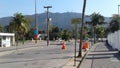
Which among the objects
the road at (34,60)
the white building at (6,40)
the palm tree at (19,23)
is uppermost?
the palm tree at (19,23)

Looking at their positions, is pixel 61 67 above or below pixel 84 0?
below

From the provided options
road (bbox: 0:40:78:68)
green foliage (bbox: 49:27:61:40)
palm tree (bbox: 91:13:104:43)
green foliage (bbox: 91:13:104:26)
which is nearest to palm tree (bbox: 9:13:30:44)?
palm tree (bbox: 91:13:104:43)

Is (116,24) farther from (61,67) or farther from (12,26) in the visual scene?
(61,67)

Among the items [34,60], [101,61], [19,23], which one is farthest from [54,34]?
[101,61]

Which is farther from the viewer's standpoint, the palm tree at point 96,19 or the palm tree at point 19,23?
the palm tree at point 96,19

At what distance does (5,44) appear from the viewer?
79.9 m

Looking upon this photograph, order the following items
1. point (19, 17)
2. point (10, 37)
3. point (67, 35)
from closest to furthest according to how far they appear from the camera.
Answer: point (10, 37), point (19, 17), point (67, 35)

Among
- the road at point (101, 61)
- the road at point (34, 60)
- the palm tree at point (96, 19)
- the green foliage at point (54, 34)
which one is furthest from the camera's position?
the green foliage at point (54, 34)

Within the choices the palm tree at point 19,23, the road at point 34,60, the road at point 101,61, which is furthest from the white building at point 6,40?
the road at point 101,61

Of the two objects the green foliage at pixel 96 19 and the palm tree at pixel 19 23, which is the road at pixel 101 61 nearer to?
the palm tree at pixel 19 23

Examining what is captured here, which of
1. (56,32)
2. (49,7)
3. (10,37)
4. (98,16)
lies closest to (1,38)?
(10,37)

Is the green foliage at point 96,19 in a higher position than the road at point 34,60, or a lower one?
higher

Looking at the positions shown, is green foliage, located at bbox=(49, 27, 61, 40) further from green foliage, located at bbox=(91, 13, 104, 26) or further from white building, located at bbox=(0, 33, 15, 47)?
white building, located at bbox=(0, 33, 15, 47)

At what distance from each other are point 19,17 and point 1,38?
31.8 meters
